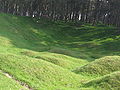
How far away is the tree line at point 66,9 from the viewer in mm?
110500

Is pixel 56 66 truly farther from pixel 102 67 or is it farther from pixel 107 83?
pixel 102 67

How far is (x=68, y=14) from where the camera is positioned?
4594 inches

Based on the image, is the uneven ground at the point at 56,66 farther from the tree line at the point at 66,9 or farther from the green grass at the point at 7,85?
the tree line at the point at 66,9

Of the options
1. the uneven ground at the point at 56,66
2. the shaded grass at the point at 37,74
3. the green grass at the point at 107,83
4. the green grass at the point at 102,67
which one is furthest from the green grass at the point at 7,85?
the green grass at the point at 102,67

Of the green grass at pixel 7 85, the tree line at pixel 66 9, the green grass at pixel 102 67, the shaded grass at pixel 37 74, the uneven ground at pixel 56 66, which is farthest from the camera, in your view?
the tree line at pixel 66 9

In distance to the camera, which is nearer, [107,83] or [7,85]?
[7,85]

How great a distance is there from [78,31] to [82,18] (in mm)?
16958

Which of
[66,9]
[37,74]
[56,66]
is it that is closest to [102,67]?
[56,66]

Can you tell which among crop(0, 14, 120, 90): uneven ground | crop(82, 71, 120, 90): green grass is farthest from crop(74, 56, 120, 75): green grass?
crop(82, 71, 120, 90): green grass

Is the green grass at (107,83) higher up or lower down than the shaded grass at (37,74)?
lower down

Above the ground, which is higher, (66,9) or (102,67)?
(66,9)

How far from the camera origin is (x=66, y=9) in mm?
113000

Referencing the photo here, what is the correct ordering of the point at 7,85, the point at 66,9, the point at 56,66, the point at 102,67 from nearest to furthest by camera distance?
the point at 7,85
the point at 56,66
the point at 102,67
the point at 66,9

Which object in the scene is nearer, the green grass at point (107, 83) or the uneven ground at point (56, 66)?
the uneven ground at point (56, 66)
